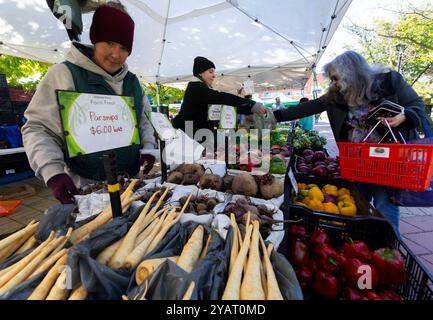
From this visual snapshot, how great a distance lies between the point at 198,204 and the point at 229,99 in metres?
1.76

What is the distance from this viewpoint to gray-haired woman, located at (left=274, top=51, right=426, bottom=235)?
1.87 m

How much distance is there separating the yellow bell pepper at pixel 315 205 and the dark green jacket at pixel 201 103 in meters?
1.38

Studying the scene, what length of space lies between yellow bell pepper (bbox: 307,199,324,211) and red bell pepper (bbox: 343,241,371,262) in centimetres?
57

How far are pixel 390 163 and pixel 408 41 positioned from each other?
17131 mm

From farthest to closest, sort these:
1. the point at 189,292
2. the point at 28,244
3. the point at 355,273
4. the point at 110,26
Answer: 1. the point at 110,26
2. the point at 355,273
3. the point at 28,244
4. the point at 189,292

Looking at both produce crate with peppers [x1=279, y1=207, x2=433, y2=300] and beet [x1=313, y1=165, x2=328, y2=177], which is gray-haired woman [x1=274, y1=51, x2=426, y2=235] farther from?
produce crate with peppers [x1=279, y1=207, x2=433, y2=300]

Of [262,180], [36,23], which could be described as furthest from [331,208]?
[36,23]

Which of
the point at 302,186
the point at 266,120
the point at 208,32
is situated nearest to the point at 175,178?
the point at 302,186

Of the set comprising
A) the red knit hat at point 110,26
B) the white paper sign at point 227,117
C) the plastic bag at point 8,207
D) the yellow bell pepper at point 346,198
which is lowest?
the plastic bag at point 8,207

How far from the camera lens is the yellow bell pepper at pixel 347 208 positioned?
73.0 inches

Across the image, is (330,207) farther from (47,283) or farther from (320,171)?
(47,283)

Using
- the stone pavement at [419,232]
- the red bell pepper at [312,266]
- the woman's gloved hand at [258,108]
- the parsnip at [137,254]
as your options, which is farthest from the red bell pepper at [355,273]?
the woman's gloved hand at [258,108]

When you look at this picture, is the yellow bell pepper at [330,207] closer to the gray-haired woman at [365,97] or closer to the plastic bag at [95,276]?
the gray-haired woman at [365,97]

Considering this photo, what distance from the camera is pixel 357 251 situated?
129cm
